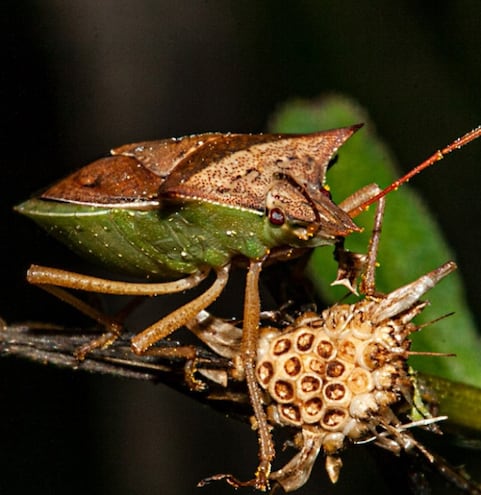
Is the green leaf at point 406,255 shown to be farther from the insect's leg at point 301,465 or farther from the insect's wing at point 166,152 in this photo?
the insect's leg at point 301,465

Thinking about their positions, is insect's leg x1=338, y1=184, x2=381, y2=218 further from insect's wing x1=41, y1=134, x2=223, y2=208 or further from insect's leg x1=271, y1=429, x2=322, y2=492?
insect's leg x1=271, y1=429, x2=322, y2=492

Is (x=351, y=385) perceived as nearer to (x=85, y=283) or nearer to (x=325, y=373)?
(x=325, y=373)

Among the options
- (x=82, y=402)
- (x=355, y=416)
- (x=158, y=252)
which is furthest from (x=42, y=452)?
(x=355, y=416)

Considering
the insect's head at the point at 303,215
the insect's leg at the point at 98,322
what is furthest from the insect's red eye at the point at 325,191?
the insect's leg at the point at 98,322

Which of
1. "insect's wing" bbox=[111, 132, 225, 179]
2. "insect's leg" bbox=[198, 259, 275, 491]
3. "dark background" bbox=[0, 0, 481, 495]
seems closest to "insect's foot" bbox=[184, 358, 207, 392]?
"insect's leg" bbox=[198, 259, 275, 491]

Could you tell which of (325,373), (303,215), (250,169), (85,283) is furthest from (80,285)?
(325,373)

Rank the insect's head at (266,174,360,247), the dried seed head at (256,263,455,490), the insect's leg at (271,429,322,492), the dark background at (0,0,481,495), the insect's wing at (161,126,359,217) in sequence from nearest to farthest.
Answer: the insect's leg at (271,429,322,492), the dried seed head at (256,263,455,490), the insect's head at (266,174,360,247), the insect's wing at (161,126,359,217), the dark background at (0,0,481,495)

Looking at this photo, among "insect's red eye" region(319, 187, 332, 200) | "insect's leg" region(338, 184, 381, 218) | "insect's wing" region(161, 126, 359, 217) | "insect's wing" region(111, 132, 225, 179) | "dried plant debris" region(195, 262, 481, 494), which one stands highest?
"insect's wing" region(111, 132, 225, 179)
